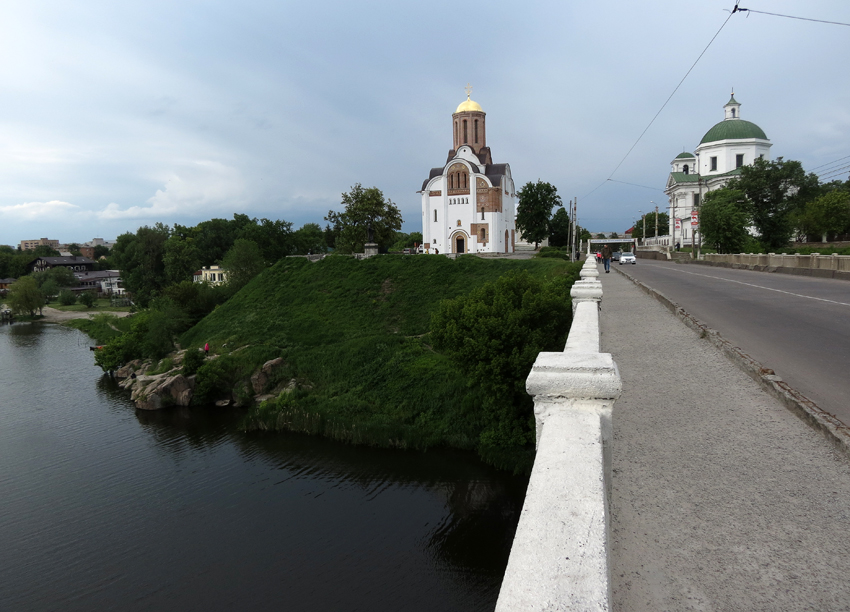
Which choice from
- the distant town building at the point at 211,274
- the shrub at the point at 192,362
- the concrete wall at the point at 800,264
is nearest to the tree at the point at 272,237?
the distant town building at the point at 211,274

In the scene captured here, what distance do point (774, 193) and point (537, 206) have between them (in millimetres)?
22858

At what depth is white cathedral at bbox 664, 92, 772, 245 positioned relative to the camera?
212 ft

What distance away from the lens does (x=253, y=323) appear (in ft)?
118

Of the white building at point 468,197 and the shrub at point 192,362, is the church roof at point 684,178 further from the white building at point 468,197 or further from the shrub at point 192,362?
the shrub at point 192,362

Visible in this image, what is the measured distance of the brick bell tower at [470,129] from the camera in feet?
175

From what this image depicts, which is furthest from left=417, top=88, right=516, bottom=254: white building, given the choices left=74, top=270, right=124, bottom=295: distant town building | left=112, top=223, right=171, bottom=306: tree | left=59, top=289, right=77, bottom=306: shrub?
left=74, top=270, right=124, bottom=295: distant town building

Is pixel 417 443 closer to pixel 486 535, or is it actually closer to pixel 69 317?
pixel 486 535

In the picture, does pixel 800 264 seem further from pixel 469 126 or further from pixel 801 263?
pixel 469 126

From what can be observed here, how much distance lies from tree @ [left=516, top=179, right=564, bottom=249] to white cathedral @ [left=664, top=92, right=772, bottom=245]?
15563 mm

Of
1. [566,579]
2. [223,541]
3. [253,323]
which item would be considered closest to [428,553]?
[223,541]

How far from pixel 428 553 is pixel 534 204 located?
4967 centimetres

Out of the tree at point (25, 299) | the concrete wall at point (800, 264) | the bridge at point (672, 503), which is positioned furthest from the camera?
the tree at point (25, 299)

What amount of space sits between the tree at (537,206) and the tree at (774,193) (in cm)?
1861

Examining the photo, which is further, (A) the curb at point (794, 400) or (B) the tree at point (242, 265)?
(B) the tree at point (242, 265)
